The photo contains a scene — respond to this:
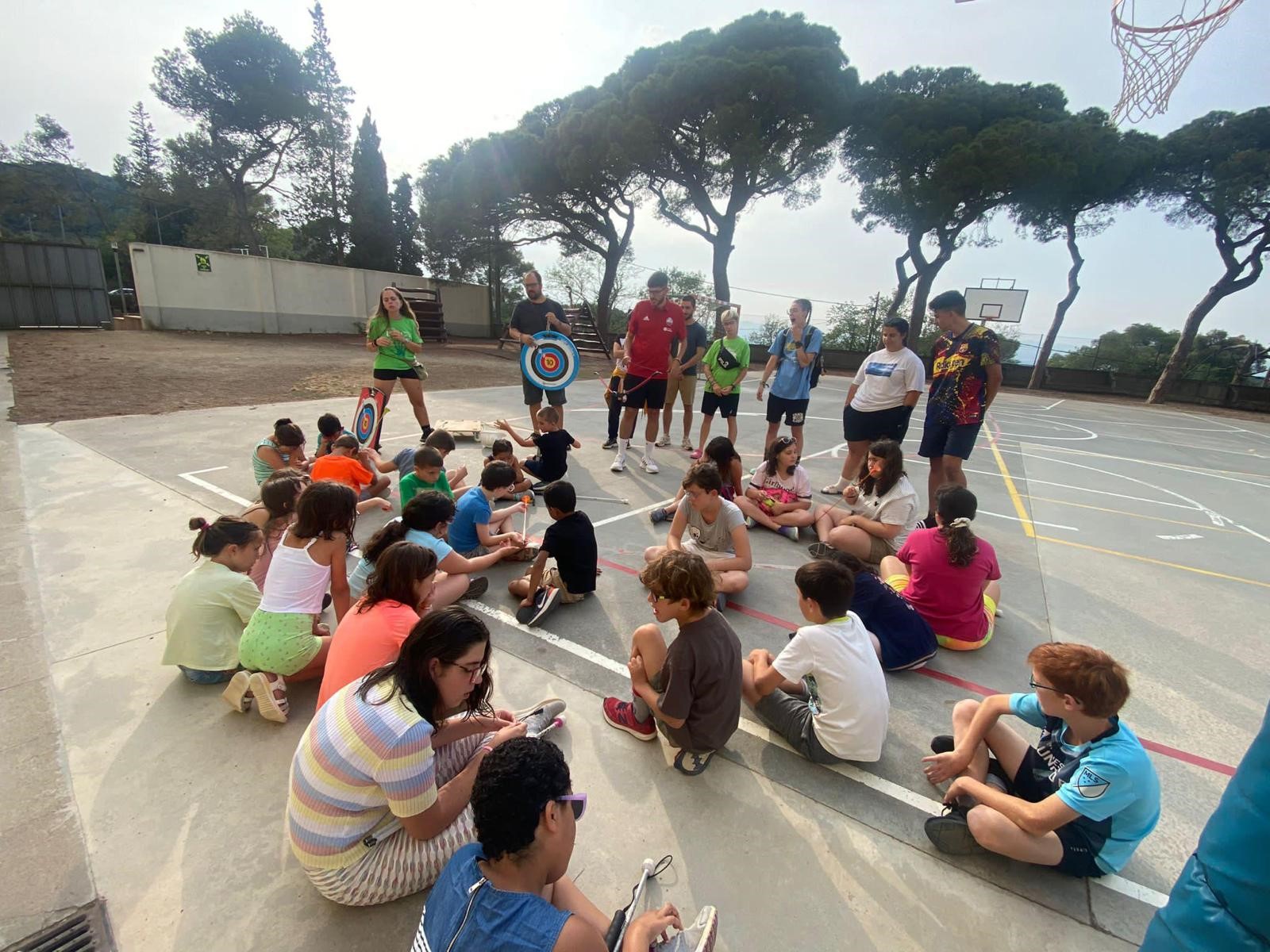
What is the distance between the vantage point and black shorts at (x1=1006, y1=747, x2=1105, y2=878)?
173cm

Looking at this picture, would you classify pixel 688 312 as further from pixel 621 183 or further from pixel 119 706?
pixel 621 183

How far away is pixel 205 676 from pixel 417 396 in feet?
14.1

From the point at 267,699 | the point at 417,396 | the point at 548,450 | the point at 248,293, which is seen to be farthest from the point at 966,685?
the point at 248,293

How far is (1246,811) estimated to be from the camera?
90 centimetres

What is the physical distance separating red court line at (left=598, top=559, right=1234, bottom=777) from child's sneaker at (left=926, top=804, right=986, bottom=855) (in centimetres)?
87

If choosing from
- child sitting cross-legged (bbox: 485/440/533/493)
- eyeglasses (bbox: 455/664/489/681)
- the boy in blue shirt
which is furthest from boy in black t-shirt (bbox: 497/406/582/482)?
the boy in blue shirt

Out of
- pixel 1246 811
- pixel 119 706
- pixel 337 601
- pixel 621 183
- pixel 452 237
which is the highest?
pixel 621 183

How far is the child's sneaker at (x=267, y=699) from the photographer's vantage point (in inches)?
88.7

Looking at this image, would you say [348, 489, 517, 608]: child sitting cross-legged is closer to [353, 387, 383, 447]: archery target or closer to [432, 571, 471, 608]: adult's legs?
[432, 571, 471, 608]: adult's legs

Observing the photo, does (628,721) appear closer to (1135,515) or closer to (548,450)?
(548,450)

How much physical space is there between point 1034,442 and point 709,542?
32.7 feet

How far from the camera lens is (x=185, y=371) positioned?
421 inches

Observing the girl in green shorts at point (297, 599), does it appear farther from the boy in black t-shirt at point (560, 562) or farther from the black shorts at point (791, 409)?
the black shorts at point (791, 409)

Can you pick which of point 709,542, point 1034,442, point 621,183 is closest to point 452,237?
point 621,183
